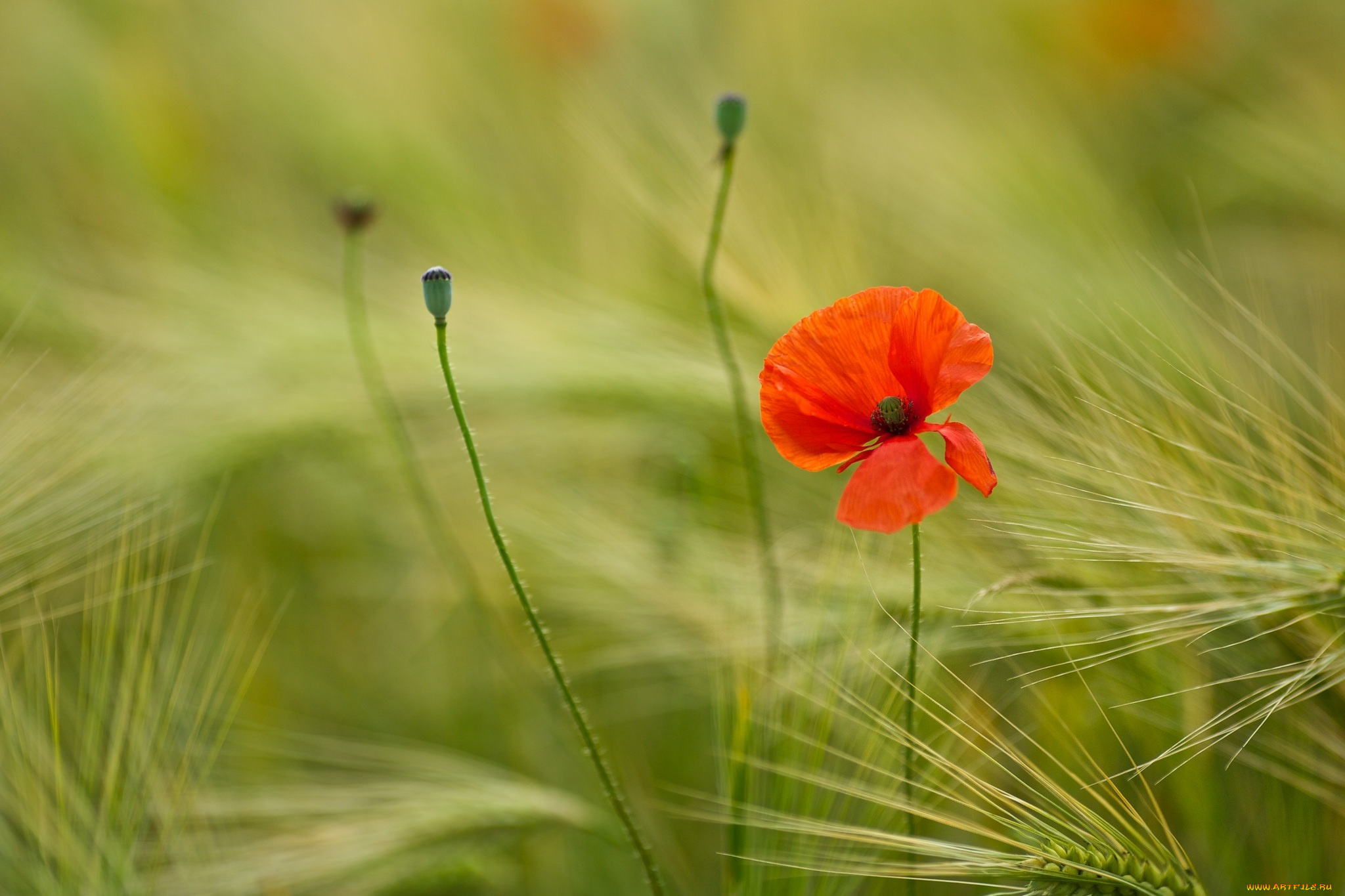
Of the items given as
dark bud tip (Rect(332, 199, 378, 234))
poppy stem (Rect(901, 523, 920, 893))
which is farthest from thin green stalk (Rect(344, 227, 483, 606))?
poppy stem (Rect(901, 523, 920, 893))

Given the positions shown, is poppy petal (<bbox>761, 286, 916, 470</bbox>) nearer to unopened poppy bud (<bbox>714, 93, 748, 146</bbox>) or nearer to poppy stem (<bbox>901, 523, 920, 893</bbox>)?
poppy stem (<bbox>901, 523, 920, 893</bbox>)

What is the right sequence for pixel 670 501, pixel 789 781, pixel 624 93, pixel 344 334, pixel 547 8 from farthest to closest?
pixel 547 8, pixel 624 93, pixel 344 334, pixel 670 501, pixel 789 781

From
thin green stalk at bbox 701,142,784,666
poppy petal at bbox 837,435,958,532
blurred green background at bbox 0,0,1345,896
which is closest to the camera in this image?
poppy petal at bbox 837,435,958,532

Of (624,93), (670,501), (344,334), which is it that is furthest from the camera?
(624,93)

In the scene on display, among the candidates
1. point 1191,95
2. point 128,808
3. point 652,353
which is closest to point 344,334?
point 652,353

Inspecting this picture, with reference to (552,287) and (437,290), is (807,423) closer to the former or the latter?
(437,290)

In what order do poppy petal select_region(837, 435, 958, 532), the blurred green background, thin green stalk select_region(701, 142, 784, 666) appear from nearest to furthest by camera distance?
poppy petal select_region(837, 435, 958, 532) → thin green stalk select_region(701, 142, 784, 666) → the blurred green background

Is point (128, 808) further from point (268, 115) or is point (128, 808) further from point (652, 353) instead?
point (268, 115)
